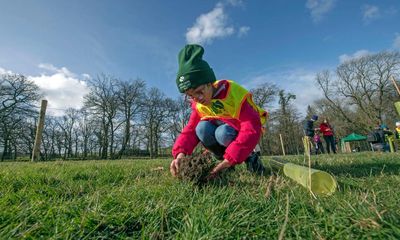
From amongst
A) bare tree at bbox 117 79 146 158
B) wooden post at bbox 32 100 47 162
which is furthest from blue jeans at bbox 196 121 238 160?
bare tree at bbox 117 79 146 158

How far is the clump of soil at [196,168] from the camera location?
75.8 inches

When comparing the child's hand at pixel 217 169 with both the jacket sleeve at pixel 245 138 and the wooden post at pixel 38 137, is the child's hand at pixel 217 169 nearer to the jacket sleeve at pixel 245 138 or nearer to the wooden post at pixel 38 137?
the jacket sleeve at pixel 245 138

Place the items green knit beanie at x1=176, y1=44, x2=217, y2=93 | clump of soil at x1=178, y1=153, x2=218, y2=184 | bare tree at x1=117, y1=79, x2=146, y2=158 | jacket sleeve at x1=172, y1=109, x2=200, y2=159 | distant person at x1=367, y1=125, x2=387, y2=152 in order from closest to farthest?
clump of soil at x1=178, y1=153, x2=218, y2=184, green knit beanie at x1=176, y1=44, x2=217, y2=93, jacket sleeve at x1=172, y1=109, x2=200, y2=159, distant person at x1=367, y1=125, x2=387, y2=152, bare tree at x1=117, y1=79, x2=146, y2=158

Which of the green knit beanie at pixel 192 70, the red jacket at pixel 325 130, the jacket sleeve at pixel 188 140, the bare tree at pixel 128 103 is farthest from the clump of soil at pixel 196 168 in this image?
the bare tree at pixel 128 103

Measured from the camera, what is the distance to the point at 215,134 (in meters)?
2.91

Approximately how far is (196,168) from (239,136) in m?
0.53

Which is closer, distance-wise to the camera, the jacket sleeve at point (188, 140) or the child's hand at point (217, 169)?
the child's hand at point (217, 169)

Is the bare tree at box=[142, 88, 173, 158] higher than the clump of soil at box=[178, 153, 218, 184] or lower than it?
higher

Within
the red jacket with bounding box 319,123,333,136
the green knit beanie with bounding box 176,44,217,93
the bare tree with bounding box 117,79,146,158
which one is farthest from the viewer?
the bare tree with bounding box 117,79,146,158

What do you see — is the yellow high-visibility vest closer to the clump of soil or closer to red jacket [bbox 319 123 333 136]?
the clump of soil

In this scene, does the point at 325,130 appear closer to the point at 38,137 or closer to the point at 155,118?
the point at 38,137

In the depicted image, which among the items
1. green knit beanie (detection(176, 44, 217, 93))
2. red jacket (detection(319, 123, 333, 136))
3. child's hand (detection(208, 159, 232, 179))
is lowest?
child's hand (detection(208, 159, 232, 179))

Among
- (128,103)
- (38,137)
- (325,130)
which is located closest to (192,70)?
(38,137)

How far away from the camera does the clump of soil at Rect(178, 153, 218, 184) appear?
1.93 m
